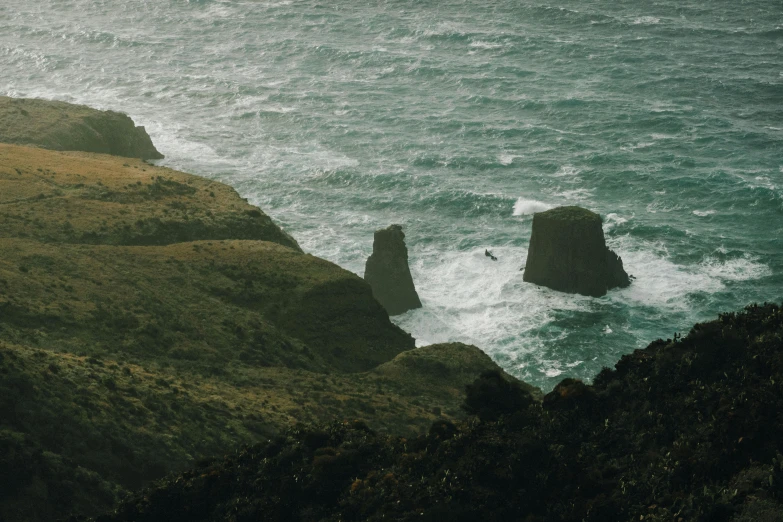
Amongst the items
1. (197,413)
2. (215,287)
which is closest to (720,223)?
(215,287)

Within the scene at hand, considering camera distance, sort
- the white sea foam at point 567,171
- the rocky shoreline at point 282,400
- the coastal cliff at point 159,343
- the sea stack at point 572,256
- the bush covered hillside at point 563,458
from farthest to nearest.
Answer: the white sea foam at point 567,171, the sea stack at point 572,256, the coastal cliff at point 159,343, the rocky shoreline at point 282,400, the bush covered hillside at point 563,458

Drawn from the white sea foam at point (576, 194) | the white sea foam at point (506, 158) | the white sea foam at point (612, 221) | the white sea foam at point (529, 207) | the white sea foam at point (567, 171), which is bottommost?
the white sea foam at point (612, 221)

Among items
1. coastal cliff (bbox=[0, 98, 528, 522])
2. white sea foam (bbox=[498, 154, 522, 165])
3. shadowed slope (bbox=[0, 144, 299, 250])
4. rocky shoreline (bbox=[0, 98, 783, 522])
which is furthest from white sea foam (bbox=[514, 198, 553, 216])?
coastal cliff (bbox=[0, 98, 528, 522])

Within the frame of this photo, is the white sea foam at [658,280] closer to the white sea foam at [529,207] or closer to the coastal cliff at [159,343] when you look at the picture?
the white sea foam at [529,207]

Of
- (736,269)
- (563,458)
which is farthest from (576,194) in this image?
(563,458)

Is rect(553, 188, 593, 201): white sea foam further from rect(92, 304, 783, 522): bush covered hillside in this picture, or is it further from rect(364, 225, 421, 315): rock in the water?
rect(92, 304, 783, 522): bush covered hillside

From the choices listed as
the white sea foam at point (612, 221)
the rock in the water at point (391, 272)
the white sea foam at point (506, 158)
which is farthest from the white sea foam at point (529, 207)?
the rock in the water at point (391, 272)
